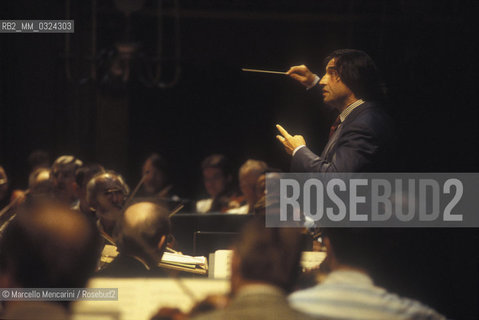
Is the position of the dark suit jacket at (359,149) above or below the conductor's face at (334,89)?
below

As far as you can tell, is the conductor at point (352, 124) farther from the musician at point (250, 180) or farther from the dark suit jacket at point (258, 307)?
the musician at point (250, 180)

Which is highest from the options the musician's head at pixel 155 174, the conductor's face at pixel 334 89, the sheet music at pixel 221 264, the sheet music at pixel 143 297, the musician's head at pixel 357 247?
the conductor's face at pixel 334 89

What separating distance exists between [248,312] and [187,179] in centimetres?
642

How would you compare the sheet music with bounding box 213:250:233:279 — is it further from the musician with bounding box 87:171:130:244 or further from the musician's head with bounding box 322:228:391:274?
the musician with bounding box 87:171:130:244

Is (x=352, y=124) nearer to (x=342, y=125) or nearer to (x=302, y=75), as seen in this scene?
(x=342, y=125)

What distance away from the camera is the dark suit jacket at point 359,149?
103 inches

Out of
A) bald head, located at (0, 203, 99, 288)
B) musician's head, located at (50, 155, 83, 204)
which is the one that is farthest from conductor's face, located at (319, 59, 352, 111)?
musician's head, located at (50, 155, 83, 204)

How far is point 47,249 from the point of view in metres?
1.55

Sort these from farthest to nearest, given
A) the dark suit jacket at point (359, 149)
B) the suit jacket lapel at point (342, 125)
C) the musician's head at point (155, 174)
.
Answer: the musician's head at point (155, 174)
the suit jacket lapel at point (342, 125)
the dark suit jacket at point (359, 149)

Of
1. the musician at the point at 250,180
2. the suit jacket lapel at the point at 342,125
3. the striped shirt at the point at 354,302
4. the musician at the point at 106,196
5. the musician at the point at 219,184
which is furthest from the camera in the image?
the musician at the point at 219,184

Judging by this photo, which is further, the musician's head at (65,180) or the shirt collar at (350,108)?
the musician's head at (65,180)

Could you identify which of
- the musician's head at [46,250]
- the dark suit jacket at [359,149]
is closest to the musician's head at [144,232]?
the dark suit jacket at [359,149]

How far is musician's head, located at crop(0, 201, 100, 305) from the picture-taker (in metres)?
1.54

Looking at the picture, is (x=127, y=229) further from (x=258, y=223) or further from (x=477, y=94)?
(x=477, y=94)
